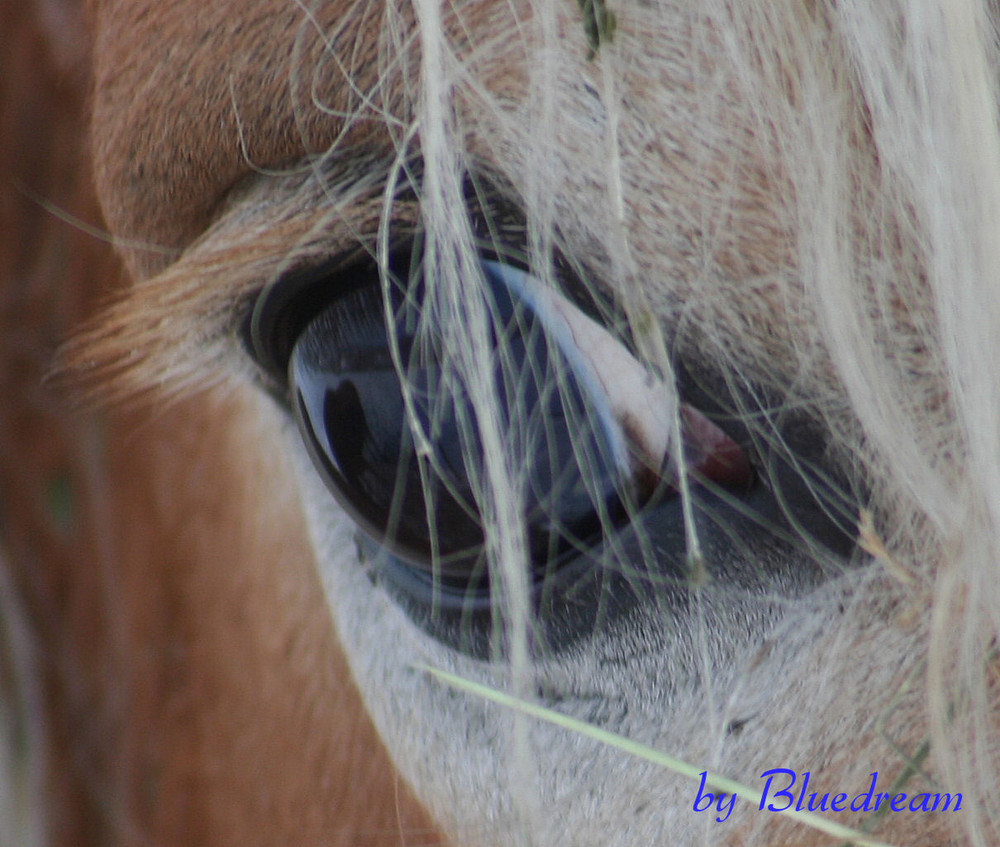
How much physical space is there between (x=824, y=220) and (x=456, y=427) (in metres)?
0.26

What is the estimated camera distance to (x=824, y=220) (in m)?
0.54

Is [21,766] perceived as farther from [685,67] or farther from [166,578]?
[685,67]

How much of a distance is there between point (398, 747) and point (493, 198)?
463 millimetres

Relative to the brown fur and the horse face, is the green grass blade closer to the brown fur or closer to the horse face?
the horse face

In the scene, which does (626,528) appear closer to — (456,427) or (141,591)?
(456,427)

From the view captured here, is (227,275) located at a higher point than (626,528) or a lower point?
higher

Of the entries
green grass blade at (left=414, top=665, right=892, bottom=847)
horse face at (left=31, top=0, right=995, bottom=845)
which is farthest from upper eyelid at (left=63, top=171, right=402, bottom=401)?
green grass blade at (left=414, top=665, right=892, bottom=847)

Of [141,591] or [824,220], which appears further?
[141,591]

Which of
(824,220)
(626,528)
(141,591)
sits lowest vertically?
(141,591)

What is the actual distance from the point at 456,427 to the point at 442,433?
1 centimetres

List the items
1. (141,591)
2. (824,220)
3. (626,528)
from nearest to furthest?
(824,220) < (626,528) < (141,591)

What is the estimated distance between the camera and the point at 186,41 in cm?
71

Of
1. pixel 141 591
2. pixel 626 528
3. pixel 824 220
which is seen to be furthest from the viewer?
pixel 141 591

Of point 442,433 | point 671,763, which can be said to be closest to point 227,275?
point 442,433
